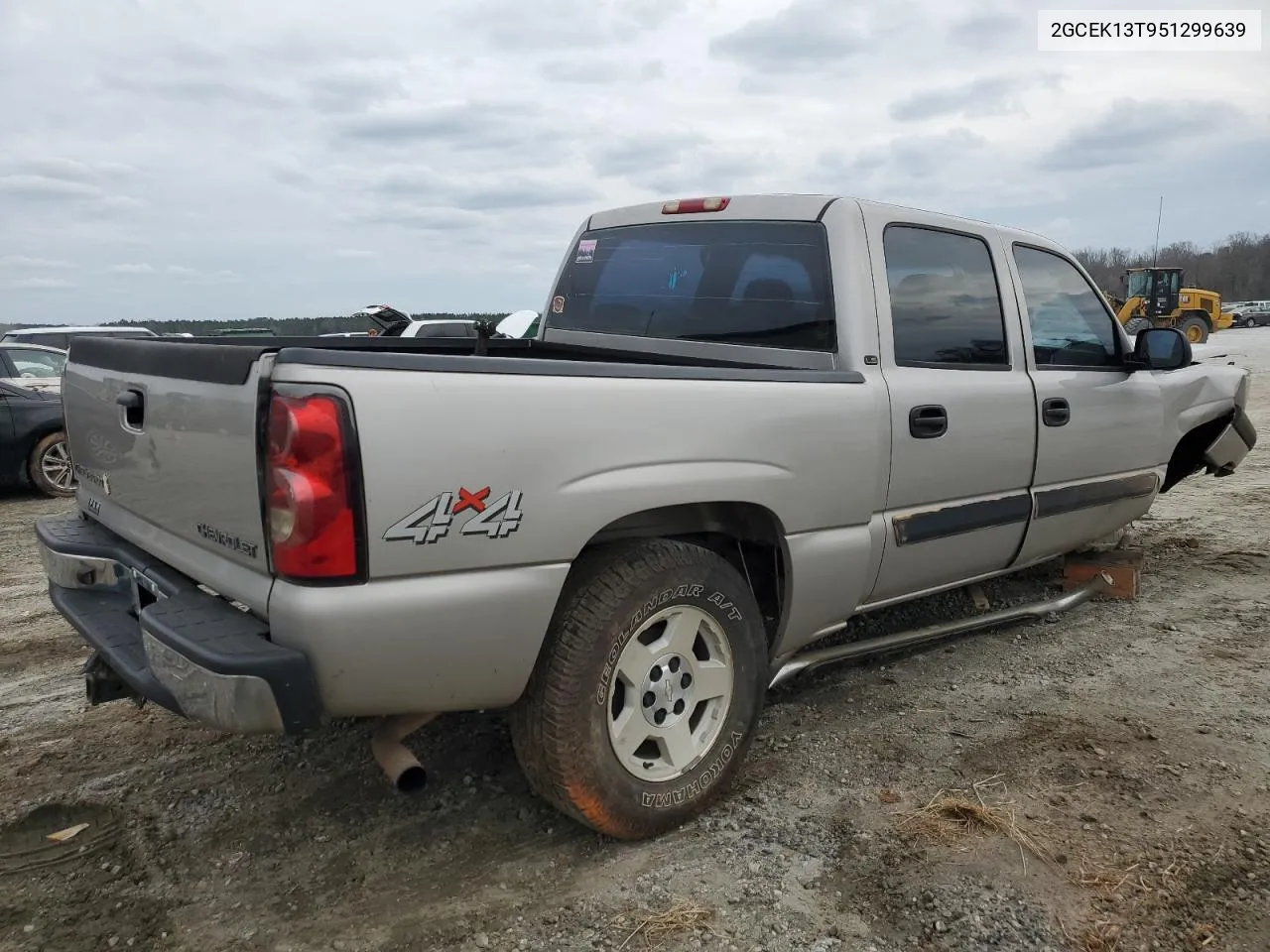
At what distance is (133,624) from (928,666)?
3.06 metres

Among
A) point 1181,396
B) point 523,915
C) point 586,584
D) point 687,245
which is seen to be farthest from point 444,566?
point 1181,396

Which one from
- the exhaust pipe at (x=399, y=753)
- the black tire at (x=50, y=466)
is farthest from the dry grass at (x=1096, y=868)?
the black tire at (x=50, y=466)

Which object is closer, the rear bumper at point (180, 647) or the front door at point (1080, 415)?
the rear bumper at point (180, 647)

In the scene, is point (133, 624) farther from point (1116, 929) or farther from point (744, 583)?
point (1116, 929)

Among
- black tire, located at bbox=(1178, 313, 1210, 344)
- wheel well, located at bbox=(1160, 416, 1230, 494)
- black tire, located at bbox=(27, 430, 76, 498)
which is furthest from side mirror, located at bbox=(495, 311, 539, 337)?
black tire, located at bbox=(1178, 313, 1210, 344)

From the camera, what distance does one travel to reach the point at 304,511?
214cm

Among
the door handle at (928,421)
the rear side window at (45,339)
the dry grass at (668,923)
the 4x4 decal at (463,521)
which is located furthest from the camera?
the rear side window at (45,339)

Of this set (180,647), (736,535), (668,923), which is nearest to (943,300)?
(736,535)

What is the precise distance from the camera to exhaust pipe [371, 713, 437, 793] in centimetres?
246

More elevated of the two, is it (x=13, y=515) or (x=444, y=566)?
(x=444, y=566)

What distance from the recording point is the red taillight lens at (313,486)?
2.13 m

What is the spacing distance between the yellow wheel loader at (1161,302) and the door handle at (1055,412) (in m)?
27.8

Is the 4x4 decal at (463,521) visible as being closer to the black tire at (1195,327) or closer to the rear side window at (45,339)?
the rear side window at (45,339)

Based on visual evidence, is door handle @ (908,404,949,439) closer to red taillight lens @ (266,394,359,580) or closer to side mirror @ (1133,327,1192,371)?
side mirror @ (1133,327,1192,371)
